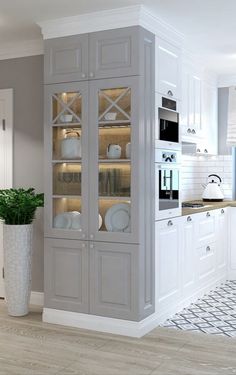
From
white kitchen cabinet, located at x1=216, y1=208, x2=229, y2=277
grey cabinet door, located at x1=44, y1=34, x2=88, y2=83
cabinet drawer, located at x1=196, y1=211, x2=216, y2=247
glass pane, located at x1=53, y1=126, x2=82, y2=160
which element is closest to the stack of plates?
glass pane, located at x1=53, y1=126, x2=82, y2=160

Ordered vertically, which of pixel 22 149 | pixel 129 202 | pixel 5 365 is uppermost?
pixel 22 149

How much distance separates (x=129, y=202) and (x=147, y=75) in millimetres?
1017

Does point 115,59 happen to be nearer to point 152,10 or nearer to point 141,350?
point 152,10

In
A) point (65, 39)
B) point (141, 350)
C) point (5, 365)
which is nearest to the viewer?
point (5, 365)

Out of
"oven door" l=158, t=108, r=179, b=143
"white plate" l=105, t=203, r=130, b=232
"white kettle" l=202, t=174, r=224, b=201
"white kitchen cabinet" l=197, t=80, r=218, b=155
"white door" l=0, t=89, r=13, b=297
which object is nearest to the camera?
"white plate" l=105, t=203, r=130, b=232

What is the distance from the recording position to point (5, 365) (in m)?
3.28

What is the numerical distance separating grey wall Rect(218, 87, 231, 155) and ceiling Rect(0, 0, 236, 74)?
150cm

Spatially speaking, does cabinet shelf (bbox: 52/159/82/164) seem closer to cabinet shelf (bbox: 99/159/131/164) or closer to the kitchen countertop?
cabinet shelf (bbox: 99/159/131/164)

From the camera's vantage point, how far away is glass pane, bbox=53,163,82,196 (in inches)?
161

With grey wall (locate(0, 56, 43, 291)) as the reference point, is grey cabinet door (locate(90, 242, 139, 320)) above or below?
below

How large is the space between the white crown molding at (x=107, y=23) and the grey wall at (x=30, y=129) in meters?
0.62

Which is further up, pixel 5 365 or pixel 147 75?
pixel 147 75

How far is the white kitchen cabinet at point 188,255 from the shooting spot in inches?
182

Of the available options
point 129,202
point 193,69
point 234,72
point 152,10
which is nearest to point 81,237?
point 129,202
